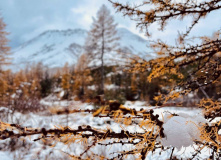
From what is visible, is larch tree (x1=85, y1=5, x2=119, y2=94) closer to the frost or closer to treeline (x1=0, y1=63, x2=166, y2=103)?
treeline (x1=0, y1=63, x2=166, y2=103)

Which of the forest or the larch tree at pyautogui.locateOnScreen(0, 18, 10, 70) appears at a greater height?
the larch tree at pyautogui.locateOnScreen(0, 18, 10, 70)

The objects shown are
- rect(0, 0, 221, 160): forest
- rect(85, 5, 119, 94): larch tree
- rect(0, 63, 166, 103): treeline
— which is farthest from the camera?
rect(85, 5, 119, 94): larch tree

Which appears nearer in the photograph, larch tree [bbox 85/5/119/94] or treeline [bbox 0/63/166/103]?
treeline [bbox 0/63/166/103]

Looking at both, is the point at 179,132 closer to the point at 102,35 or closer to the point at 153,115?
the point at 153,115

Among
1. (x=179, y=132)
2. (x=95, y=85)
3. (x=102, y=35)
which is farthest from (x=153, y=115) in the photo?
(x=95, y=85)

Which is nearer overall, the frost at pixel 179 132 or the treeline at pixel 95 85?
the frost at pixel 179 132

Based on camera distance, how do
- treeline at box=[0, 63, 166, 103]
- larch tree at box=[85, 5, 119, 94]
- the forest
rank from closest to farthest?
the forest < treeline at box=[0, 63, 166, 103] < larch tree at box=[85, 5, 119, 94]

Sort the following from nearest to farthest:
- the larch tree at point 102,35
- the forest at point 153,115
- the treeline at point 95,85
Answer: the forest at point 153,115 → the treeline at point 95,85 → the larch tree at point 102,35

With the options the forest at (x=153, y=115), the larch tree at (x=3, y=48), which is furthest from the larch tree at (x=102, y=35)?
the forest at (x=153, y=115)

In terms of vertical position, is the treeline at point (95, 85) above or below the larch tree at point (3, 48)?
below

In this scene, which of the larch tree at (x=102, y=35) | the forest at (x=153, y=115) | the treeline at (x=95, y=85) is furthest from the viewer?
the larch tree at (x=102, y=35)

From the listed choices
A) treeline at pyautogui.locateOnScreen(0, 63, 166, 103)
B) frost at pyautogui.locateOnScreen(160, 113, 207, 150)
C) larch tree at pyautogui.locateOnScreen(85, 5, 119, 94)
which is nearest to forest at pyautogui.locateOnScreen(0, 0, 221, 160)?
frost at pyautogui.locateOnScreen(160, 113, 207, 150)

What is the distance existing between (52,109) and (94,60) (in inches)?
997

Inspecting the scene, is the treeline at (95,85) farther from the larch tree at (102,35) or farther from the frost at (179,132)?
the frost at (179,132)
